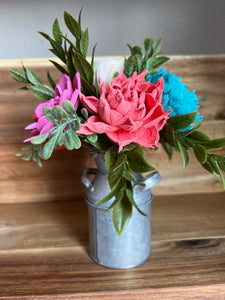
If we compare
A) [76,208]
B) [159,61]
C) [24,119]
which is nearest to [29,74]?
[159,61]

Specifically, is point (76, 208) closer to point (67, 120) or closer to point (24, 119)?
point (24, 119)

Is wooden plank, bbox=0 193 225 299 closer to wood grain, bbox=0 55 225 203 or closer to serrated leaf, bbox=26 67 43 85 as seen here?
wood grain, bbox=0 55 225 203

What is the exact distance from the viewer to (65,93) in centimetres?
60

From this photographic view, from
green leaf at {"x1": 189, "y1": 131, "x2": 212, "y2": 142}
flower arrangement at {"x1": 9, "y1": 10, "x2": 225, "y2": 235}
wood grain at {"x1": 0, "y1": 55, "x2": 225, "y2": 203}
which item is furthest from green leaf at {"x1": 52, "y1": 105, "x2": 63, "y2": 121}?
wood grain at {"x1": 0, "y1": 55, "x2": 225, "y2": 203}

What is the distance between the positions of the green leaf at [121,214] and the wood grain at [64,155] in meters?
0.45

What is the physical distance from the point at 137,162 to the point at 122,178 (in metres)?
0.05

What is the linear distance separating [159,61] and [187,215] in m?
0.46

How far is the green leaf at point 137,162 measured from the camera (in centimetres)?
57

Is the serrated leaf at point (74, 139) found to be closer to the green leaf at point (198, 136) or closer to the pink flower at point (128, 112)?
the pink flower at point (128, 112)

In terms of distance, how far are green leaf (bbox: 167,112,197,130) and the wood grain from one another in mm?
450

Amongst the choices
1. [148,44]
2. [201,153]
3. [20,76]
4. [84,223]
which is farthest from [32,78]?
[84,223]

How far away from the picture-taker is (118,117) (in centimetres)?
56

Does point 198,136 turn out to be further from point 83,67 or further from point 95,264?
point 95,264

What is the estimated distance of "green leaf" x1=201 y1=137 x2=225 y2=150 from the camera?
0.59 metres
